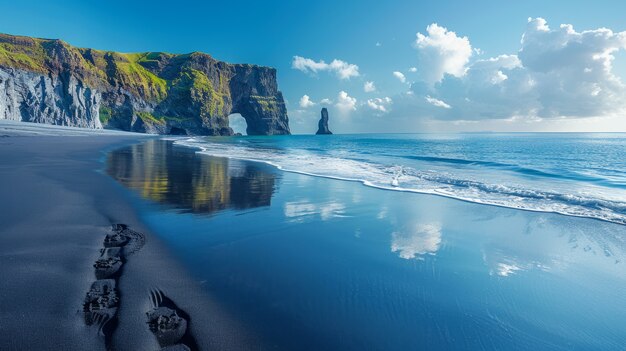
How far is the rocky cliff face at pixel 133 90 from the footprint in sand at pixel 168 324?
270 ft

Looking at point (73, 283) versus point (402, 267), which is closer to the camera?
point (73, 283)

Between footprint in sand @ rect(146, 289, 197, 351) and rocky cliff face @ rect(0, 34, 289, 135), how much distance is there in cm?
8230

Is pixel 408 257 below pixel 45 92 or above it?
below

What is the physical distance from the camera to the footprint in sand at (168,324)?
9.40 ft

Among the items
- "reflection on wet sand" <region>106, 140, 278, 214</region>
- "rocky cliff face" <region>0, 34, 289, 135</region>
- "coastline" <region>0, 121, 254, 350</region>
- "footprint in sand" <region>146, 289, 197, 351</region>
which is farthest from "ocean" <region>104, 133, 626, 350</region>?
"rocky cliff face" <region>0, 34, 289, 135</region>

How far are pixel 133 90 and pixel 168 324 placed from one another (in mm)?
129863

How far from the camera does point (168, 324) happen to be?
125 inches

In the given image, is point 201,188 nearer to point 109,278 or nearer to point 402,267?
point 109,278

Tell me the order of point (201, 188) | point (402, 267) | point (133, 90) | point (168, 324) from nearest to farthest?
point (168, 324) < point (402, 267) < point (201, 188) < point (133, 90)

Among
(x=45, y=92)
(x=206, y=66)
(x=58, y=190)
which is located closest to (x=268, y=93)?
(x=206, y=66)

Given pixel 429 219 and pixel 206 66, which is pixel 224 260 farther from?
pixel 206 66

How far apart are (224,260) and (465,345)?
3755 mm

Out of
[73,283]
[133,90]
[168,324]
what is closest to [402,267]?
[168,324]

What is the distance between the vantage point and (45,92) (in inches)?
2869
